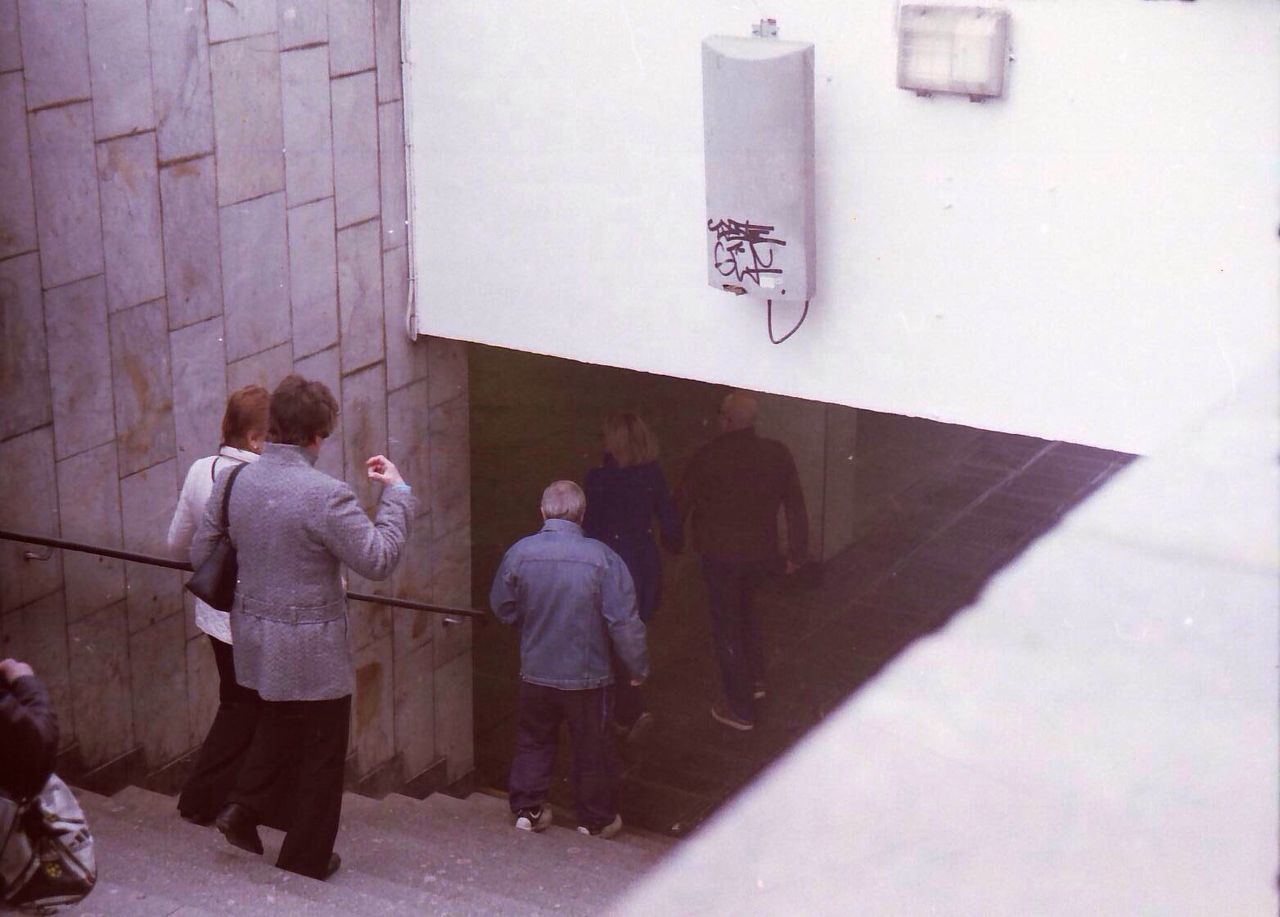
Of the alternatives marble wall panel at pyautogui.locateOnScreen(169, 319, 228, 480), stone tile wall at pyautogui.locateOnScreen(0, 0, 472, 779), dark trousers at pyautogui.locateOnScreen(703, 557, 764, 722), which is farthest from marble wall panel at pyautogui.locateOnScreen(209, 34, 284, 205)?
dark trousers at pyautogui.locateOnScreen(703, 557, 764, 722)

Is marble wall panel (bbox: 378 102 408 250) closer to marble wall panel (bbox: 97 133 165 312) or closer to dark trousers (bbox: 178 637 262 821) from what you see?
marble wall panel (bbox: 97 133 165 312)

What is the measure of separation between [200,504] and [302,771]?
93 cm

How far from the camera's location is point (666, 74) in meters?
5.82

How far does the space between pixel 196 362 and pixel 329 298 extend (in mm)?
773

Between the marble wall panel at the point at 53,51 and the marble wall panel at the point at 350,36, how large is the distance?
4.11 ft

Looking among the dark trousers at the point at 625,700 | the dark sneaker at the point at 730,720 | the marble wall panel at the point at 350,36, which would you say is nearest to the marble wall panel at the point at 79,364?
the marble wall panel at the point at 350,36

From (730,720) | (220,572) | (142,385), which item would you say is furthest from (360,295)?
(730,720)

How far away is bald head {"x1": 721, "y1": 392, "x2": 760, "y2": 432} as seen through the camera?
24.5 feet

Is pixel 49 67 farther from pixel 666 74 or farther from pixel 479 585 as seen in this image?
pixel 479 585

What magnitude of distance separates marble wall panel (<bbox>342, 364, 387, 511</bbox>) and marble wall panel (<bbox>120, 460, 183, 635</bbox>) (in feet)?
3.26

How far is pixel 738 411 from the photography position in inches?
296

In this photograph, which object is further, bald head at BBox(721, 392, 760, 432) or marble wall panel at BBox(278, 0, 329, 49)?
bald head at BBox(721, 392, 760, 432)

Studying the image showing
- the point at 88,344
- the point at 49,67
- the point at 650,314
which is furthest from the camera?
the point at 650,314

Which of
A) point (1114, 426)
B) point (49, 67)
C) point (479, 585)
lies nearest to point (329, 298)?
point (49, 67)
